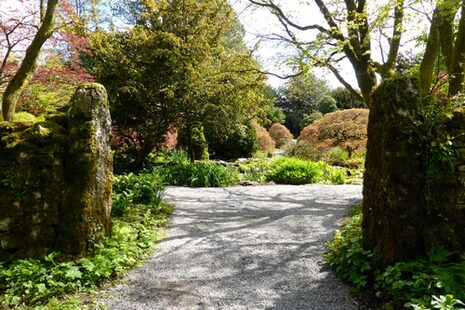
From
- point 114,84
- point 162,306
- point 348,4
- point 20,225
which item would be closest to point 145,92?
point 114,84

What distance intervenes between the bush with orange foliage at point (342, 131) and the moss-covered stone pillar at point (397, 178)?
38.2 ft

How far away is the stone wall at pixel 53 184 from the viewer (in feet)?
11.7

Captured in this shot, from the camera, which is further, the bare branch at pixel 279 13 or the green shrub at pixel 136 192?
the bare branch at pixel 279 13

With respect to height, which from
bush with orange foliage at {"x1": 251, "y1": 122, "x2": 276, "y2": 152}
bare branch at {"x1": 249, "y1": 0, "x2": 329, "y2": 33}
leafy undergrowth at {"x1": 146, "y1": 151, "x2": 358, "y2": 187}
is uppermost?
bare branch at {"x1": 249, "y1": 0, "x2": 329, "y2": 33}

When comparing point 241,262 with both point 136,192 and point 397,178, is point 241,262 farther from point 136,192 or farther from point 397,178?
point 136,192

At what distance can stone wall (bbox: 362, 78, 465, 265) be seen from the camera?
297cm

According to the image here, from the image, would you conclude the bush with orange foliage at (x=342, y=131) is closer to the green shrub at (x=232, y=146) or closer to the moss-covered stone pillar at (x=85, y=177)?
the green shrub at (x=232, y=146)

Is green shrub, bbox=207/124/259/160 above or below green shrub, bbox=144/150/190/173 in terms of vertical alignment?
above

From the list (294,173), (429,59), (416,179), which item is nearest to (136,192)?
(416,179)

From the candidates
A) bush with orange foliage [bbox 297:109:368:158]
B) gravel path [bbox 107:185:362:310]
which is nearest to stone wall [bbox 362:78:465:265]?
gravel path [bbox 107:185:362:310]

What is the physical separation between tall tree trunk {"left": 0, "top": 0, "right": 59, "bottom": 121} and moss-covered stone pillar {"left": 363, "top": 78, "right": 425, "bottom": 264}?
5.25 meters

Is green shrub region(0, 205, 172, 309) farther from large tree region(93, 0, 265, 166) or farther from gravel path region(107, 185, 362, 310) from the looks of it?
large tree region(93, 0, 265, 166)

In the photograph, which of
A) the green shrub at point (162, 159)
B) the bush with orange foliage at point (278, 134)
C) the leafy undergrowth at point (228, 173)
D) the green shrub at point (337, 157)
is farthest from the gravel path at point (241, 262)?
the bush with orange foliage at point (278, 134)

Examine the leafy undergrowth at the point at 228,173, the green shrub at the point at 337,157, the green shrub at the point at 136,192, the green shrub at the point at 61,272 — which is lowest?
the green shrub at the point at 61,272
